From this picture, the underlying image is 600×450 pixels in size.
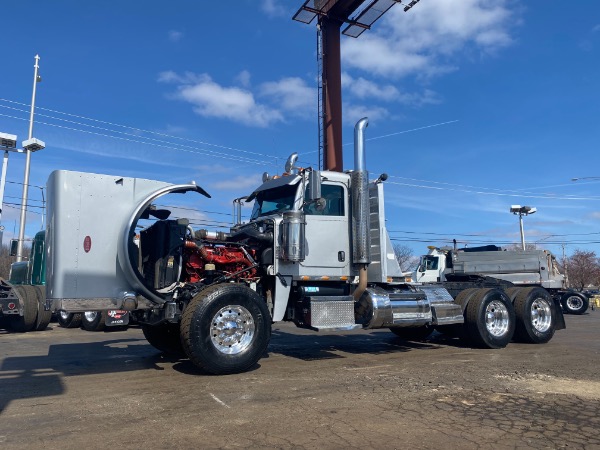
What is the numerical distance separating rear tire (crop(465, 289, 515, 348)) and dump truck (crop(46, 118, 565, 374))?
0.07 ft

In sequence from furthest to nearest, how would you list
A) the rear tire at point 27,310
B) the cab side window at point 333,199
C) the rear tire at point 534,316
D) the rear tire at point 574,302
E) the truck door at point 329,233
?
the rear tire at point 574,302
the rear tire at point 27,310
the rear tire at point 534,316
the cab side window at point 333,199
the truck door at point 329,233

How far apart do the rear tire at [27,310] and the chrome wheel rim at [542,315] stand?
13108mm

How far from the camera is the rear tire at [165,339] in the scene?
353 inches

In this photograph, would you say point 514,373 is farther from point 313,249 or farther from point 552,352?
point 313,249

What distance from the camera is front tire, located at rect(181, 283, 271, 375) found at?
702cm

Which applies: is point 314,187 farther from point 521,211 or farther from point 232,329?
point 521,211

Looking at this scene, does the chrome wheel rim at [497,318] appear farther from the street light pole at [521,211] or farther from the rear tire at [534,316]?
the street light pole at [521,211]

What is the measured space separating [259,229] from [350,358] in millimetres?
2885

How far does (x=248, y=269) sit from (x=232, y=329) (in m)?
1.26

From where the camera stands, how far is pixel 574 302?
81.1 feet

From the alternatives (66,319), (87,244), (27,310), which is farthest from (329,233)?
(27,310)

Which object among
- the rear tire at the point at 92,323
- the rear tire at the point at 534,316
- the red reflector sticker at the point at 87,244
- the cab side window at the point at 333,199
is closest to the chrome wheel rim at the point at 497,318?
the rear tire at the point at 534,316

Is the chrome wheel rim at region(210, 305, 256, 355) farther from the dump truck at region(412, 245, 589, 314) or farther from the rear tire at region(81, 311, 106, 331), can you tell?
the dump truck at region(412, 245, 589, 314)

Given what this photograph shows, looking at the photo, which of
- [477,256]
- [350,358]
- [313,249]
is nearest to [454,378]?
[350,358]
